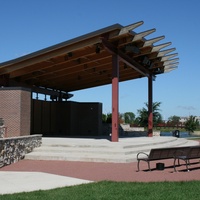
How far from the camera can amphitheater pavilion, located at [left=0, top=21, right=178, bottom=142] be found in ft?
58.4

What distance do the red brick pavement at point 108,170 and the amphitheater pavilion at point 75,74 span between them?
12.9 feet

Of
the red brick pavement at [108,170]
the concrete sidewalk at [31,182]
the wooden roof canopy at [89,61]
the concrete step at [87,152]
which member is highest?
the wooden roof canopy at [89,61]

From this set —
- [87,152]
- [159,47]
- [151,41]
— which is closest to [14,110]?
[87,152]

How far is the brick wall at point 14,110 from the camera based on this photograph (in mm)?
17344

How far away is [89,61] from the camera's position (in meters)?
22.7

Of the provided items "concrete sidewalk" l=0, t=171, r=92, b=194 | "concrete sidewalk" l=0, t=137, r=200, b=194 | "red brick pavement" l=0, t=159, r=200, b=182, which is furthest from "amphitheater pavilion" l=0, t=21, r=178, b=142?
"concrete sidewalk" l=0, t=171, r=92, b=194

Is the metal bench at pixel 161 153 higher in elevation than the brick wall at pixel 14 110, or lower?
lower

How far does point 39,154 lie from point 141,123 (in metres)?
30.4

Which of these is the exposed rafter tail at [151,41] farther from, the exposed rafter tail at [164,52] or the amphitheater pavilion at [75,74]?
the exposed rafter tail at [164,52]

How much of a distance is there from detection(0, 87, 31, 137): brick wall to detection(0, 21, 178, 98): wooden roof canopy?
3.19 meters

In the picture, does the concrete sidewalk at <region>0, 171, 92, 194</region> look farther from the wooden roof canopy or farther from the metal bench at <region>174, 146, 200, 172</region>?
the wooden roof canopy

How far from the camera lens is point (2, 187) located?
29.8 ft

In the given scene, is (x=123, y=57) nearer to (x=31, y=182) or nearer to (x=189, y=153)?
(x=189, y=153)

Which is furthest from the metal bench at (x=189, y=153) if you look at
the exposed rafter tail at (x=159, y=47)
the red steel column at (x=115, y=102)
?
the exposed rafter tail at (x=159, y=47)
